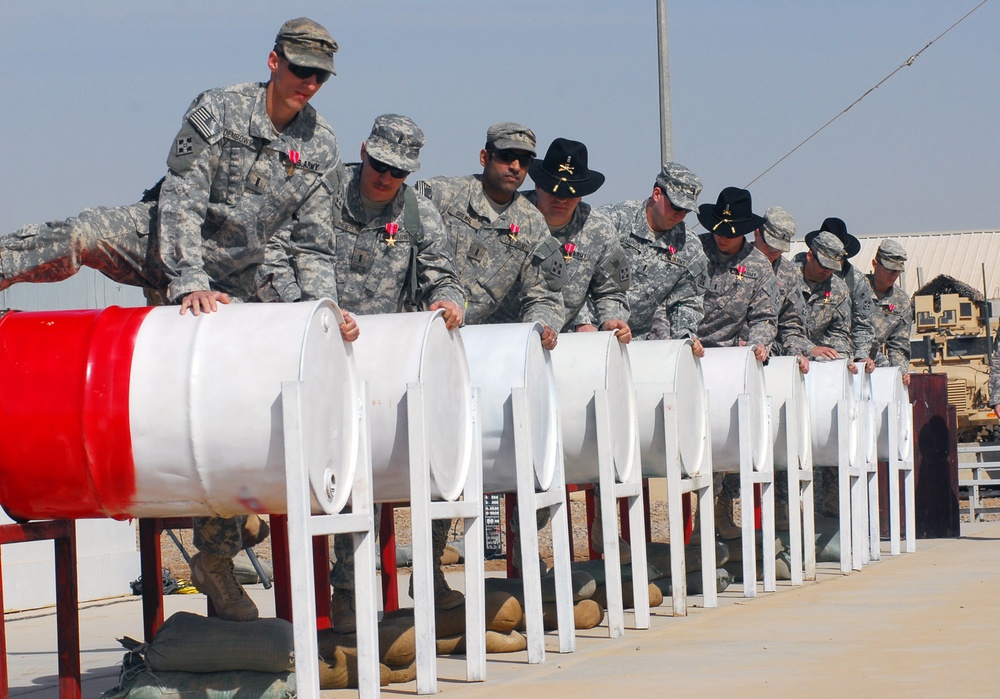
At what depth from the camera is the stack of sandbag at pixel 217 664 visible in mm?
6055

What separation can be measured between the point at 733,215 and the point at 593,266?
8.89 feet

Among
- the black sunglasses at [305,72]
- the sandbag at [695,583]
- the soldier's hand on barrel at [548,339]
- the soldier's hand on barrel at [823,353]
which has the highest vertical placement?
the black sunglasses at [305,72]

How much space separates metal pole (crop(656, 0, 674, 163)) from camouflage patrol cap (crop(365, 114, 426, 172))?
691 cm

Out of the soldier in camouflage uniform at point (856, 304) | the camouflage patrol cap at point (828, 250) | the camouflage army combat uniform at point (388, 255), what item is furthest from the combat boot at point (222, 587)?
the soldier in camouflage uniform at point (856, 304)

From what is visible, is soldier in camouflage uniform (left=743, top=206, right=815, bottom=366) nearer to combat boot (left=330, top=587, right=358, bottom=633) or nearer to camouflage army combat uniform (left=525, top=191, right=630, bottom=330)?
camouflage army combat uniform (left=525, top=191, right=630, bottom=330)

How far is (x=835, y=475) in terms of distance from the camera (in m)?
15.0

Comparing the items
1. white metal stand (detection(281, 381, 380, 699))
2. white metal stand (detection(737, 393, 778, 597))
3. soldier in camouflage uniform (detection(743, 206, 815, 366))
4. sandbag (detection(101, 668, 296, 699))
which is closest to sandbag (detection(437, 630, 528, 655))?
sandbag (detection(101, 668, 296, 699))

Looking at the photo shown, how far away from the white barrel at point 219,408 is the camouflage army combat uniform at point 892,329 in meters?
11.8

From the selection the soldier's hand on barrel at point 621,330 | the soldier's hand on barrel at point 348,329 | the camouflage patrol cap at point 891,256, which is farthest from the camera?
the camouflage patrol cap at point 891,256

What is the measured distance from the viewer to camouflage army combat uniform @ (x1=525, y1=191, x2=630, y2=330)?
32.5 ft

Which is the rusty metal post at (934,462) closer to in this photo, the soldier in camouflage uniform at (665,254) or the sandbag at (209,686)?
the soldier in camouflage uniform at (665,254)

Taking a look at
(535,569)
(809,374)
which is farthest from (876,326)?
(535,569)

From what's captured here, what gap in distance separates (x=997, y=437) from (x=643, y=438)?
57.1ft

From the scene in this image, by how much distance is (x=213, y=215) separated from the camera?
21.7 feet
